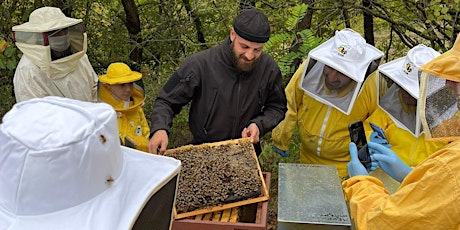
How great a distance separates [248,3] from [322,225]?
3.98 meters

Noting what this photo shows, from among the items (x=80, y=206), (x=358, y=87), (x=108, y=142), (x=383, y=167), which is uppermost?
(x=108, y=142)

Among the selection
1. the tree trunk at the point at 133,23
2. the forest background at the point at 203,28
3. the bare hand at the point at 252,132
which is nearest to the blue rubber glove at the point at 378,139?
the bare hand at the point at 252,132

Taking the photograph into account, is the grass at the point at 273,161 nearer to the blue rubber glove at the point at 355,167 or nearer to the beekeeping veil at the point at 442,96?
the blue rubber glove at the point at 355,167

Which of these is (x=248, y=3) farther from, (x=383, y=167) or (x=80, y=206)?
(x=80, y=206)

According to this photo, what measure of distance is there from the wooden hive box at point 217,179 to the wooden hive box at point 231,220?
0.04m

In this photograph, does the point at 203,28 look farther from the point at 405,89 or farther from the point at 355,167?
the point at 355,167

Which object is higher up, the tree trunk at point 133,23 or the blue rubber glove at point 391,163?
the blue rubber glove at point 391,163

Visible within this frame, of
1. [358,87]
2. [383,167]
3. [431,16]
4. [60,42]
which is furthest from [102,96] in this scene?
[431,16]

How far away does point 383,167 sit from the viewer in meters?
2.52

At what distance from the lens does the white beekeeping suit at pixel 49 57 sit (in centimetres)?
309

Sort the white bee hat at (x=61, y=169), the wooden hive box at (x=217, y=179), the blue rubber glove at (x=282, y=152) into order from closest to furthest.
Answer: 1. the white bee hat at (x=61, y=169)
2. the wooden hive box at (x=217, y=179)
3. the blue rubber glove at (x=282, y=152)

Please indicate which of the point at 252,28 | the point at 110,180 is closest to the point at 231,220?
the point at 110,180

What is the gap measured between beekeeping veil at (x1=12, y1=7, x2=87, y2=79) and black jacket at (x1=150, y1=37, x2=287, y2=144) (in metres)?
0.84

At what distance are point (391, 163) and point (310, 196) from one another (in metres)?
0.77
